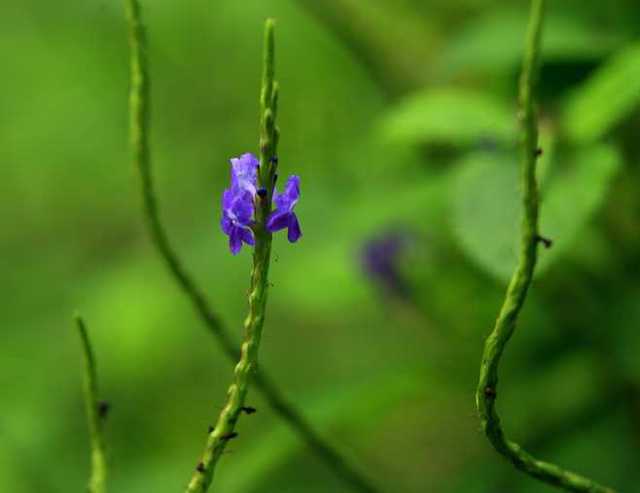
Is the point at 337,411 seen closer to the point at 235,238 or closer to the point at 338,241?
the point at 338,241

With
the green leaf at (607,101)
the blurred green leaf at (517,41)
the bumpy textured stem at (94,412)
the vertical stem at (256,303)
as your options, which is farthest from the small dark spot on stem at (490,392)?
the blurred green leaf at (517,41)

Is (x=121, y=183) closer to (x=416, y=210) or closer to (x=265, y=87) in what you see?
(x=416, y=210)

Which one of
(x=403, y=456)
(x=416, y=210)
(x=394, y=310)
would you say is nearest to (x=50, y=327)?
(x=403, y=456)

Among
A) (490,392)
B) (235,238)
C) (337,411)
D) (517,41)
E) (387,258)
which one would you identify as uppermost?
(517,41)

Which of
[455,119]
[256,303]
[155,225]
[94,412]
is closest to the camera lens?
[256,303]

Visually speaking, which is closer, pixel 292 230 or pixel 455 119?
pixel 292 230

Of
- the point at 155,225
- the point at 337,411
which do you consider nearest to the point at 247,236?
the point at 155,225
